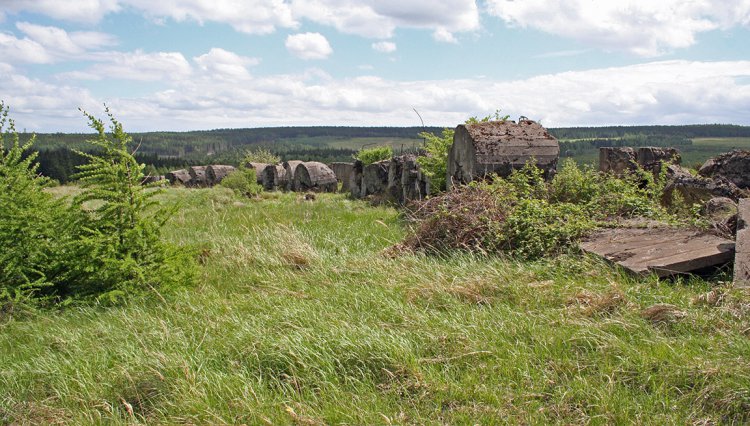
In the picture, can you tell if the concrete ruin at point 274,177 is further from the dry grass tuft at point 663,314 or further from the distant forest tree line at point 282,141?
the dry grass tuft at point 663,314

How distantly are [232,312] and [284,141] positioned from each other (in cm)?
13537

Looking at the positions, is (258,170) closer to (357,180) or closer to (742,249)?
(357,180)

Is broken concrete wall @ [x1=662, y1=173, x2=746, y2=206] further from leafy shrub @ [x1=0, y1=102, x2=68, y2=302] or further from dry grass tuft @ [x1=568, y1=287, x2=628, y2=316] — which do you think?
leafy shrub @ [x1=0, y1=102, x2=68, y2=302]

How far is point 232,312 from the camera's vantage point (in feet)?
16.8

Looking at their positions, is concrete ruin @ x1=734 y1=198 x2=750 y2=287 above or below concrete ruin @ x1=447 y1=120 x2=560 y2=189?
below

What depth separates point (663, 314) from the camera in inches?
171

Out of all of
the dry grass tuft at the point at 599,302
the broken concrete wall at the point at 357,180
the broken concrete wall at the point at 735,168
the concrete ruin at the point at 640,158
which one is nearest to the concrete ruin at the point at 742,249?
the dry grass tuft at the point at 599,302

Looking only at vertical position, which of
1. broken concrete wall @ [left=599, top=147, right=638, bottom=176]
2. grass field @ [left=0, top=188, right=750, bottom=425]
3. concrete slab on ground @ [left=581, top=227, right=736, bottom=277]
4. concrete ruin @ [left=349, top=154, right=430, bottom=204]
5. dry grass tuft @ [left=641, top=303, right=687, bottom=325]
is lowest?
grass field @ [left=0, top=188, right=750, bottom=425]

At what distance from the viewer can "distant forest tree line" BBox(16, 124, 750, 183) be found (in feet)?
196

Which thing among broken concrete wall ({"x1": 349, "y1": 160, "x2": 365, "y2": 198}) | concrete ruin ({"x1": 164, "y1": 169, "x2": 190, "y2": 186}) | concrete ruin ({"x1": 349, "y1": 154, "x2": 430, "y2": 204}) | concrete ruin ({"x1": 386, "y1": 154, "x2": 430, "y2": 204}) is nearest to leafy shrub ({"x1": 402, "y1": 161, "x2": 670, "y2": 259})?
concrete ruin ({"x1": 386, "y1": 154, "x2": 430, "y2": 204})

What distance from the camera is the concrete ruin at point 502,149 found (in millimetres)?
10125

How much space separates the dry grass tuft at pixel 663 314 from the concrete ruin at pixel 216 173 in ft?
87.0

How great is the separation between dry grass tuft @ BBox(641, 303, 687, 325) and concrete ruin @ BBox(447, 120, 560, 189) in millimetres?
5470

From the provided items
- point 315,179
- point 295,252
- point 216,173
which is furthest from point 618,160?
point 216,173
